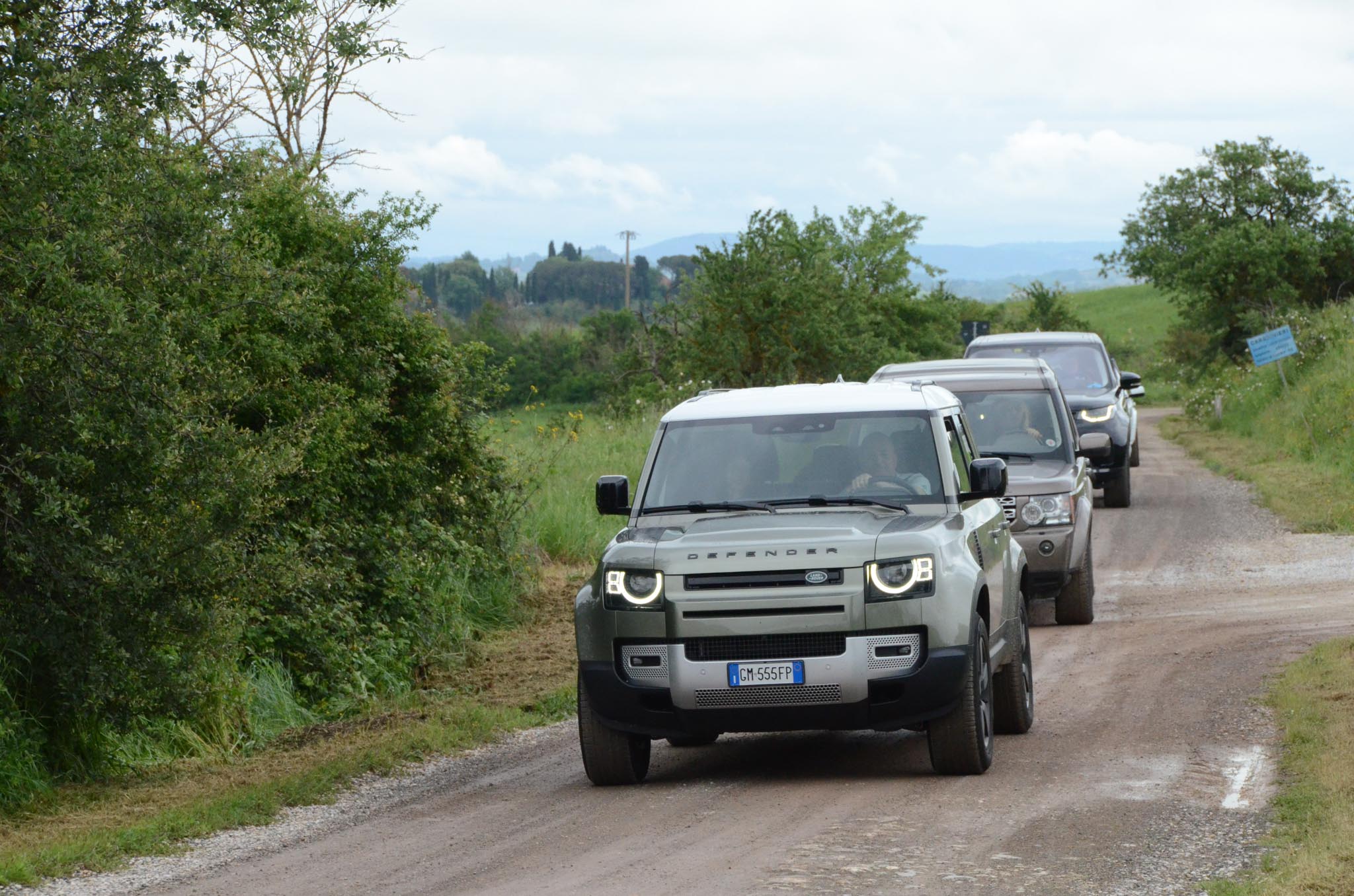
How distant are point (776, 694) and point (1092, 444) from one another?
280 inches

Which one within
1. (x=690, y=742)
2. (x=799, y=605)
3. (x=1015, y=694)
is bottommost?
(x=690, y=742)

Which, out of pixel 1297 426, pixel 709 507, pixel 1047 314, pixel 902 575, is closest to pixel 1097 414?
pixel 1297 426

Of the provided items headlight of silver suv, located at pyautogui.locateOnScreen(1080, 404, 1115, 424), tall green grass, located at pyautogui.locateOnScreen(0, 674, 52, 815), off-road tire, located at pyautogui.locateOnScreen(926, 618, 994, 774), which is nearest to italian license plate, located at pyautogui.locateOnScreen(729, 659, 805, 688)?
off-road tire, located at pyautogui.locateOnScreen(926, 618, 994, 774)

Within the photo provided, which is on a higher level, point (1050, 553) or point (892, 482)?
point (892, 482)

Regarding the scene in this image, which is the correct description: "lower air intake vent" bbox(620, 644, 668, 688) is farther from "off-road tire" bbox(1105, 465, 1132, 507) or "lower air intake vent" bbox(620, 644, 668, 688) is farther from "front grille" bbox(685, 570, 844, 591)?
"off-road tire" bbox(1105, 465, 1132, 507)

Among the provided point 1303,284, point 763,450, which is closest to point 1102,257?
point 1303,284

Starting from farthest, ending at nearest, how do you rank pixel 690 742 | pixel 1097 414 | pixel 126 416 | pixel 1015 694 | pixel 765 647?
pixel 1097 414 → pixel 690 742 → pixel 1015 694 → pixel 126 416 → pixel 765 647

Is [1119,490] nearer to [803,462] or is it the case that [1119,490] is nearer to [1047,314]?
[803,462]

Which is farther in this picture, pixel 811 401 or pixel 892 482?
pixel 811 401

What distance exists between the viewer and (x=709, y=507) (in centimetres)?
836

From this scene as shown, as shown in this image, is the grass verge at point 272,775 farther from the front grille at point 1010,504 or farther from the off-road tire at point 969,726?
the front grille at point 1010,504

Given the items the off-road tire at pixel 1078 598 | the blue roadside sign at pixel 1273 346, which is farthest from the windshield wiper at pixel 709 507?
the blue roadside sign at pixel 1273 346

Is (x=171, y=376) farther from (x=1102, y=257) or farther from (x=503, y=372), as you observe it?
(x=1102, y=257)

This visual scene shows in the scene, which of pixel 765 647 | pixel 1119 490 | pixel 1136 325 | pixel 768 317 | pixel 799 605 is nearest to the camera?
pixel 799 605
